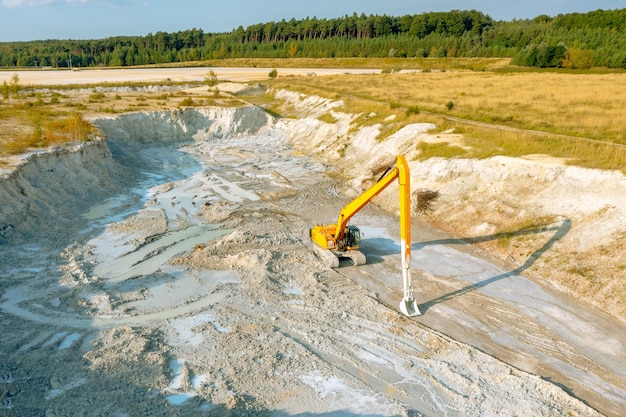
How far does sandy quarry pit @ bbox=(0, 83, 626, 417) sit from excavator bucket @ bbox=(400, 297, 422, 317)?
17.1 inches

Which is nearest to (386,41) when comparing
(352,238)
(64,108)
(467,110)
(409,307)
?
(467,110)

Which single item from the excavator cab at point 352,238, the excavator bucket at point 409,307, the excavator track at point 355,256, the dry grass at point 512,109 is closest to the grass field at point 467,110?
the dry grass at point 512,109

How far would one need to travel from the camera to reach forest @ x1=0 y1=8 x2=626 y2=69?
93.4 metres

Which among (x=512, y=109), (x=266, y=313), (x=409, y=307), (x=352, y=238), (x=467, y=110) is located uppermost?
(x=512, y=109)

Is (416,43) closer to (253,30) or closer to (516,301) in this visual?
(253,30)

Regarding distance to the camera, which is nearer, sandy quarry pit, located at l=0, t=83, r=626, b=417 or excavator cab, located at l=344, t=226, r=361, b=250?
sandy quarry pit, located at l=0, t=83, r=626, b=417

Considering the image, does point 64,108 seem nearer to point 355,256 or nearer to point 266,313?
point 355,256

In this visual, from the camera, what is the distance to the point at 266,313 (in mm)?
16312

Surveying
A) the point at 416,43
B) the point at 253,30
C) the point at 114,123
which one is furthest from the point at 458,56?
the point at 114,123

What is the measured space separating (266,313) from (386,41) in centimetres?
11797

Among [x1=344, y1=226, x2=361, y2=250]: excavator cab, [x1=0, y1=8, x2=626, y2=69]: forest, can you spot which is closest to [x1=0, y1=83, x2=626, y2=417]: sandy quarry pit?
[x1=344, y1=226, x2=361, y2=250]: excavator cab

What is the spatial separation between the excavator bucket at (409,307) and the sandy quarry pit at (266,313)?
0.43 metres

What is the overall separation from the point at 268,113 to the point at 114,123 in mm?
16964

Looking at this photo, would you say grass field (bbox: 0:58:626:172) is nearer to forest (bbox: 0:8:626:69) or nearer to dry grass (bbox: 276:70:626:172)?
dry grass (bbox: 276:70:626:172)
